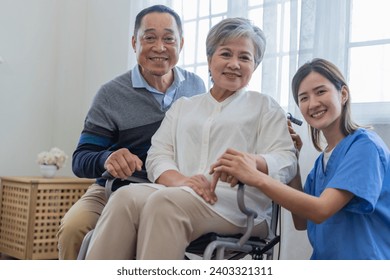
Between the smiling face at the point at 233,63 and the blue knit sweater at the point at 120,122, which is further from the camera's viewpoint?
the blue knit sweater at the point at 120,122

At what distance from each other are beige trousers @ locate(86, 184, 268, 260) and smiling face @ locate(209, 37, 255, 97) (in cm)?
42

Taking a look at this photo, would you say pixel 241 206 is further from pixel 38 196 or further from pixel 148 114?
pixel 38 196

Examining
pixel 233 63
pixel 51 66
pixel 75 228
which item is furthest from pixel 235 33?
pixel 51 66

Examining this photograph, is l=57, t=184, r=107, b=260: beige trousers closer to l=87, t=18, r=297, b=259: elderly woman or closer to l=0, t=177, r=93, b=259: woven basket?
l=87, t=18, r=297, b=259: elderly woman

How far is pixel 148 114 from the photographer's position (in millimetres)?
1979

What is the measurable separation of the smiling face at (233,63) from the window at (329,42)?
1.99ft

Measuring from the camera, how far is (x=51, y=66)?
3.67 meters

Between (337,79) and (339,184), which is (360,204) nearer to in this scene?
(339,184)

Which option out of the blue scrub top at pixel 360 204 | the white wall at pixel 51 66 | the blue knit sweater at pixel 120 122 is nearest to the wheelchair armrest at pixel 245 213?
the blue scrub top at pixel 360 204

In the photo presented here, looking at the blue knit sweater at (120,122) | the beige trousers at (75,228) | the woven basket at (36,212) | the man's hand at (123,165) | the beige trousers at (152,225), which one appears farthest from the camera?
the woven basket at (36,212)

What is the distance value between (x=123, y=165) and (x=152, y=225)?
1.01ft

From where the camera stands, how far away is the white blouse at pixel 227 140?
5.08 feet

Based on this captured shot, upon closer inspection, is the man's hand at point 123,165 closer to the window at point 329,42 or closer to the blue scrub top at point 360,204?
the blue scrub top at point 360,204

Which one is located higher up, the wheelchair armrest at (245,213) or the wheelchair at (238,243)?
the wheelchair armrest at (245,213)
